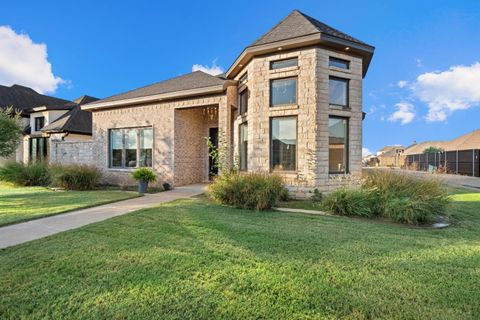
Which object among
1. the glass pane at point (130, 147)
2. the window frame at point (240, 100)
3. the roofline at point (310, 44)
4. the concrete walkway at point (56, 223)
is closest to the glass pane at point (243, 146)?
the window frame at point (240, 100)

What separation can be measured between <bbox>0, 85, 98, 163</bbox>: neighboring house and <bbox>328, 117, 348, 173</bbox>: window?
51.9 feet

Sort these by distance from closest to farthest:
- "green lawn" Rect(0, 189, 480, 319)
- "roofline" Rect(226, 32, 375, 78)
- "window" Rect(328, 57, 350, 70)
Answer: "green lawn" Rect(0, 189, 480, 319) → "roofline" Rect(226, 32, 375, 78) → "window" Rect(328, 57, 350, 70)

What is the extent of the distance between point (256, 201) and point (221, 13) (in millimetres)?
12389

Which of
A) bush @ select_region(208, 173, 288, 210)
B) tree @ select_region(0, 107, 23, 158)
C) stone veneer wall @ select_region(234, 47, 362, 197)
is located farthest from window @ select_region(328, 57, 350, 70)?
tree @ select_region(0, 107, 23, 158)

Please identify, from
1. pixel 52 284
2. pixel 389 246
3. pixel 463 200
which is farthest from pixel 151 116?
pixel 463 200

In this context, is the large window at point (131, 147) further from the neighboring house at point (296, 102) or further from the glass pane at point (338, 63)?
the glass pane at point (338, 63)

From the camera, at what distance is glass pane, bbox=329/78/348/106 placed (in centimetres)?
846

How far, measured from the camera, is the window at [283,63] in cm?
838

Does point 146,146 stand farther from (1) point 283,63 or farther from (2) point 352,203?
(2) point 352,203

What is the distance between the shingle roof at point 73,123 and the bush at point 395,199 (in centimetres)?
1704

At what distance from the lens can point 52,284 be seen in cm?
269

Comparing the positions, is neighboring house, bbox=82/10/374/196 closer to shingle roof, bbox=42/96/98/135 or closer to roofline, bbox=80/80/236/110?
roofline, bbox=80/80/236/110

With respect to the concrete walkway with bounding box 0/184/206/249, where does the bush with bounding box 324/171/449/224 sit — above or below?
above

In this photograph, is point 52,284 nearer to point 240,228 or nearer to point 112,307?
point 112,307
